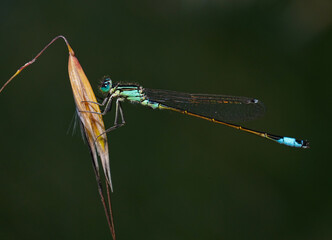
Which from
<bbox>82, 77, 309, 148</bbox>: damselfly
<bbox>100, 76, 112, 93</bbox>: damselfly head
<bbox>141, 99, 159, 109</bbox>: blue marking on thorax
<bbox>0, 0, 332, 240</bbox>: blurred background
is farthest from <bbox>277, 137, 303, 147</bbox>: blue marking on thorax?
<bbox>100, 76, 112, 93</bbox>: damselfly head

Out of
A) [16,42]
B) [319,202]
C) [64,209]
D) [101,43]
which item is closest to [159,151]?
[64,209]

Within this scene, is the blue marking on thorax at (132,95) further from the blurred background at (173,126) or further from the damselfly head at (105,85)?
the blurred background at (173,126)

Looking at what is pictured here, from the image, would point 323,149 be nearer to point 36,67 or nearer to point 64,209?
point 64,209

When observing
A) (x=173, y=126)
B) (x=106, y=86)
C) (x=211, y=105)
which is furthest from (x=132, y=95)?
(x=211, y=105)

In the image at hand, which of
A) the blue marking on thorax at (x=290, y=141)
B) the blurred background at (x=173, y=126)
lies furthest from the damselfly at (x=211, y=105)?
the blurred background at (x=173, y=126)

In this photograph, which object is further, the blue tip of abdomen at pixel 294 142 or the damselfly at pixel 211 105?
the damselfly at pixel 211 105

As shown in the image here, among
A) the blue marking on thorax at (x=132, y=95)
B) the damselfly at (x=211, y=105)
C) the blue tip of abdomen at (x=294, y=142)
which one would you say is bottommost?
the blue tip of abdomen at (x=294, y=142)

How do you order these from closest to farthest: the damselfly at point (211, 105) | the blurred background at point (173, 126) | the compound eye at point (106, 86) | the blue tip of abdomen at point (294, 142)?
the compound eye at point (106, 86), the blue tip of abdomen at point (294, 142), the damselfly at point (211, 105), the blurred background at point (173, 126)

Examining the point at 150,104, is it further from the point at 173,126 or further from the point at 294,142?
the point at 294,142
